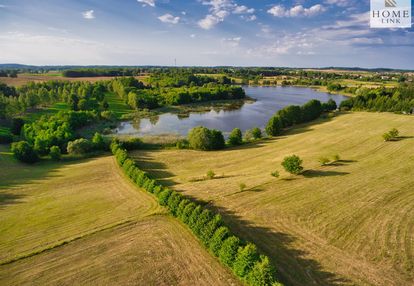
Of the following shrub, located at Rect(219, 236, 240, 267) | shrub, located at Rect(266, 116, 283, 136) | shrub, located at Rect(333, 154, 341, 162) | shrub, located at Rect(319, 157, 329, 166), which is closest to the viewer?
shrub, located at Rect(219, 236, 240, 267)

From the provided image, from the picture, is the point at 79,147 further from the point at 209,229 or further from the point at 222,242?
the point at 222,242

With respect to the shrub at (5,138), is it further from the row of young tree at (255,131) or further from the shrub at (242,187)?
the shrub at (242,187)

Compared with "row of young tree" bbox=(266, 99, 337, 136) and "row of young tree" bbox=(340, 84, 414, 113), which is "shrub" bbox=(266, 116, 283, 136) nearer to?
"row of young tree" bbox=(266, 99, 337, 136)

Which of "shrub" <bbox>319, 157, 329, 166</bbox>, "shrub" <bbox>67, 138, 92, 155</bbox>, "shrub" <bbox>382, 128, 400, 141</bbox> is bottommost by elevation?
"shrub" <bbox>319, 157, 329, 166</bbox>

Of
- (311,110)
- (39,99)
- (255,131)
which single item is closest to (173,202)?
(255,131)

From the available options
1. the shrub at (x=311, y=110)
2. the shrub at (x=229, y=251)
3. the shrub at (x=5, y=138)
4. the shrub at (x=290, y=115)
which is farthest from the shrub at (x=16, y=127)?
the shrub at (x=311, y=110)

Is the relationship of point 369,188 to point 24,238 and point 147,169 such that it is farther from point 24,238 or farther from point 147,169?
point 24,238

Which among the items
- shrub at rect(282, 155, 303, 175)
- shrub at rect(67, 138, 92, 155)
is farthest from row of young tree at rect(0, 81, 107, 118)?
shrub at rect(282, 155, 303, 175)
